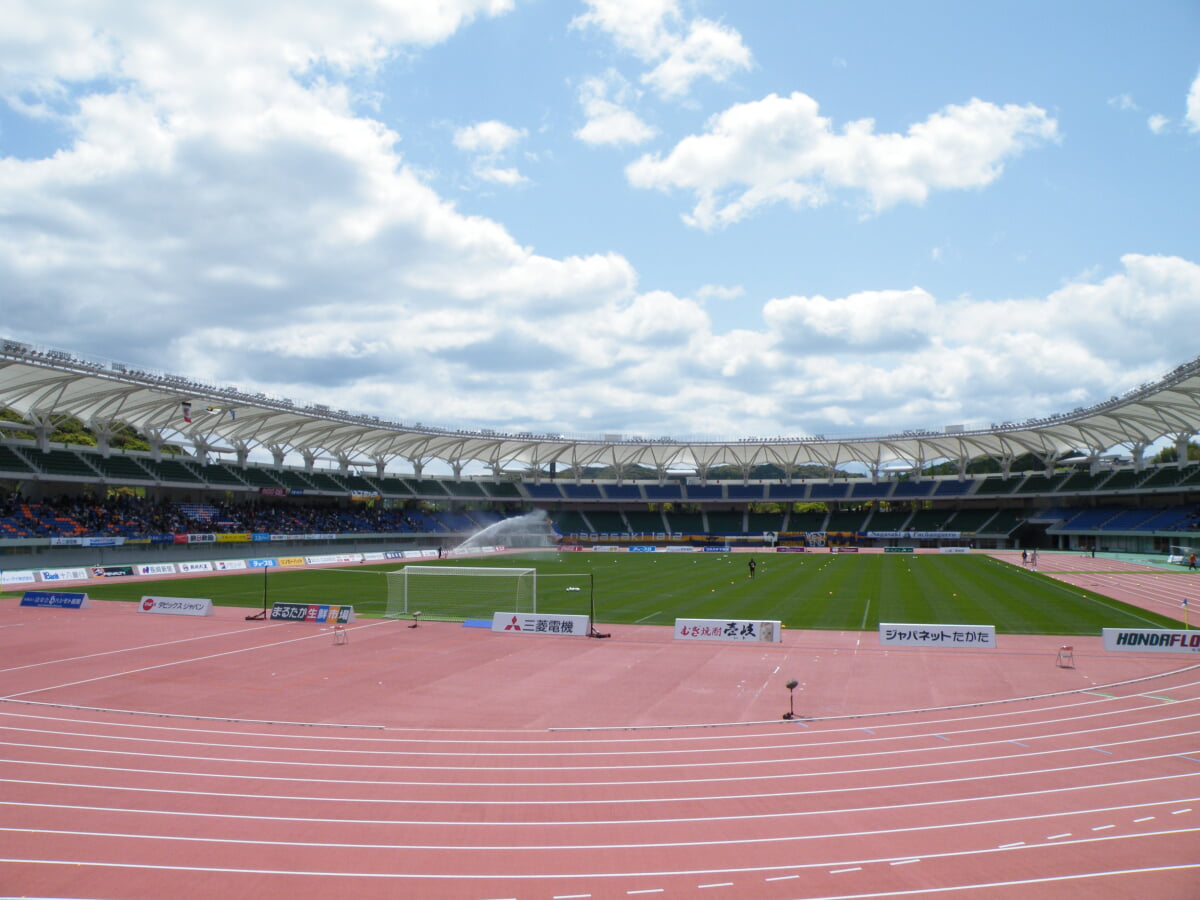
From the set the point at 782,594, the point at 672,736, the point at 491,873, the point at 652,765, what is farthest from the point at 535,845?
the point at 782,594

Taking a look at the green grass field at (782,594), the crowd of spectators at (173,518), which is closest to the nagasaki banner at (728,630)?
the green grass field at (782,594)

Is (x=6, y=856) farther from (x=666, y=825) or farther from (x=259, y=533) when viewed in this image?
(x=259, y=533)

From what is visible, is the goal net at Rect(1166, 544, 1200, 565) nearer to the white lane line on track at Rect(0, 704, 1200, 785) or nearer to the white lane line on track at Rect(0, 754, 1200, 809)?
the white lane line on track at Rect(0, 704, 1200, 785)

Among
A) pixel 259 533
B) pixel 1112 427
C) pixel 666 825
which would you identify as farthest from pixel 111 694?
pixel 1112 427

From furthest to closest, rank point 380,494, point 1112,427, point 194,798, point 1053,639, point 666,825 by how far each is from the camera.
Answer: point 380,494
point 1112,427
point 1053,639
point 194,798
point 666,825

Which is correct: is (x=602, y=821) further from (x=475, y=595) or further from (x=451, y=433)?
(x=451, y=433)

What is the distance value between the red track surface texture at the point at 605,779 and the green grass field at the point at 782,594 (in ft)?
23.9

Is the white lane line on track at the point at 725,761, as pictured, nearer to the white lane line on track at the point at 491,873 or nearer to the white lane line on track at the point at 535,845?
the white lane line on track at the point at 535,845

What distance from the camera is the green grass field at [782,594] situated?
27.6 m

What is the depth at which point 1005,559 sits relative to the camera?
60406mm

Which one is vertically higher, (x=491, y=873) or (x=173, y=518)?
(x=173, y=518)

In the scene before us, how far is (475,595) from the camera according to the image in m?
34.7

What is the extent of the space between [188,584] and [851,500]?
252 feet

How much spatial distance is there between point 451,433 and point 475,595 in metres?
49.7
